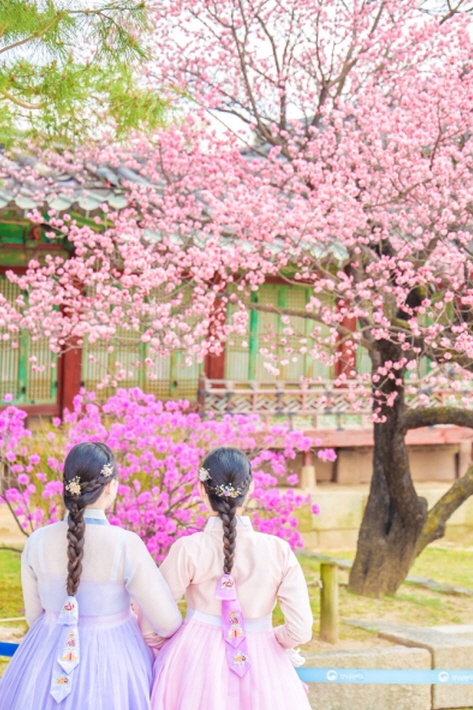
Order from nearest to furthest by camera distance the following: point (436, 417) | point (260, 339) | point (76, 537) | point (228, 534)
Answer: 1. point (76, 537)
2. point (228, 534)
3. point (436, 417)
4. point (260, 339)

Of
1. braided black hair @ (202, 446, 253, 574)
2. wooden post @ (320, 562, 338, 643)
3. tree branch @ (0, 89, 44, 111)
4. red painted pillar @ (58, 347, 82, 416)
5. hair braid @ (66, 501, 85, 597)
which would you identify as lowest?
wooden post @ (320, 562, 338, 643)

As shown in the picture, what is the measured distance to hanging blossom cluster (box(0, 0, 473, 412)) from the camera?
716 cm

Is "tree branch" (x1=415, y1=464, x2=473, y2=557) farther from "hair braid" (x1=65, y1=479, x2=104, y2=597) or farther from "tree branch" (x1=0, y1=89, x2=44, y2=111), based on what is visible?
"hair braid" (x1=65, y1=479, x2=104, y2=597)

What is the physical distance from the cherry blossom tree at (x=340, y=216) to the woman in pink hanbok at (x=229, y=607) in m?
3.67

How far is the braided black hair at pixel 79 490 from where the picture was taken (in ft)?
10.9

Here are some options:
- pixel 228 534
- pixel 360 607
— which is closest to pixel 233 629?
pixel 228 534

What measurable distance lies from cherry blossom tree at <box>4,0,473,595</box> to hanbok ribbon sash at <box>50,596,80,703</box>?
13.1 ft

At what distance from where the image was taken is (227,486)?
11.2ft

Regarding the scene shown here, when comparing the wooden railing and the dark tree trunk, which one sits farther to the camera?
the wooden railing

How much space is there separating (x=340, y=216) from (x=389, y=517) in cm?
302

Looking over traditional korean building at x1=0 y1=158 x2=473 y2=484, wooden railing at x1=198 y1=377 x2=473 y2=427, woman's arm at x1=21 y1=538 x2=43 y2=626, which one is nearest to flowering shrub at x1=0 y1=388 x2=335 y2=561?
traditional korean building at x1=0 y1=158 x2=473 y2=484

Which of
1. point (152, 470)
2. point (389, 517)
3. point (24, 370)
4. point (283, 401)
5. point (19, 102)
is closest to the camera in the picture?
point (19, 102)

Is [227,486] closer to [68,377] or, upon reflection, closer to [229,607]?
[229,607]

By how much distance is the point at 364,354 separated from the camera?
590 inches
